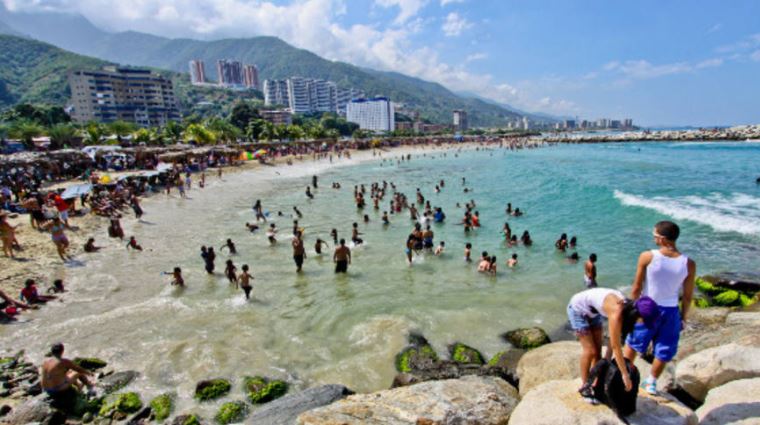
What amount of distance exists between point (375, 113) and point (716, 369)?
187 meters

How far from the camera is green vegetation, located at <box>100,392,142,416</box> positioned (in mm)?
6629

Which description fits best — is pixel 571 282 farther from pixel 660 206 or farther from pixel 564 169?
pixel 564 169

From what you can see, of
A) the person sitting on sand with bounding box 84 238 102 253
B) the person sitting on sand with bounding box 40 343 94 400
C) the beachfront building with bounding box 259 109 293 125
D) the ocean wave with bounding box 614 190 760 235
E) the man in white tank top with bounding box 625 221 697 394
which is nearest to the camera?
the man in white tank top with bounding box 625 221 697 394

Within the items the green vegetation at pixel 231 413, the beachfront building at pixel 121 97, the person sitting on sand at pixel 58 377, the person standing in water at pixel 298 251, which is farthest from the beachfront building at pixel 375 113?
the person sitting on sand at pixel 58 377

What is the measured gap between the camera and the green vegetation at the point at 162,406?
21.6 feet

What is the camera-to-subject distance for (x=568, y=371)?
6.06 metres

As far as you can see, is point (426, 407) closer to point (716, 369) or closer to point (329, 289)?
point (716, 369)

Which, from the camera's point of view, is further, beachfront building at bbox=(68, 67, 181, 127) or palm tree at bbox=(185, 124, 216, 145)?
beachfront building at bbox=(68, 67, 181, 127)

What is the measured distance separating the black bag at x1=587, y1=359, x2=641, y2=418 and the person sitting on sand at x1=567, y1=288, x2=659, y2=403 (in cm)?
5

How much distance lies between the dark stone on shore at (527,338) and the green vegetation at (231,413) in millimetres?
Result: 5870

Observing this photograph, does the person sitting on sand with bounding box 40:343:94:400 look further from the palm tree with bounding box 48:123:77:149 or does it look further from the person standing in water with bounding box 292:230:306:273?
the palm tree with bounding box 48:123:77:149

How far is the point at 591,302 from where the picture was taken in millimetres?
3730

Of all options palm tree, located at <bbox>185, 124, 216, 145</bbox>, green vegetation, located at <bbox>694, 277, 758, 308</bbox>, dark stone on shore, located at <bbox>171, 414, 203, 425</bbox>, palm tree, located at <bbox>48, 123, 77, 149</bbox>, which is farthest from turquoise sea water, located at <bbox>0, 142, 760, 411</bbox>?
palm tree, located at <bbox>185, 124, 216, 145</bbox>

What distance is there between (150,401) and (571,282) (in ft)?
39.6
